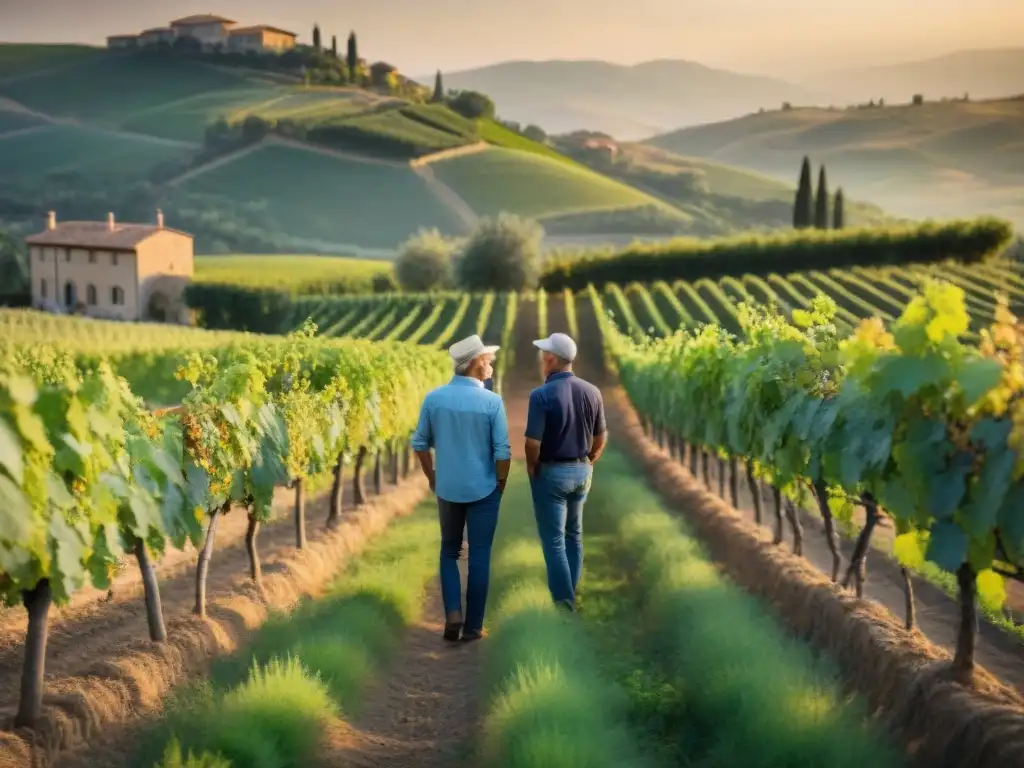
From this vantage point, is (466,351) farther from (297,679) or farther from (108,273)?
(108,273)

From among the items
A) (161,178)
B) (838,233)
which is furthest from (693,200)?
(838,233)

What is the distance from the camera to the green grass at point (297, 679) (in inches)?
185

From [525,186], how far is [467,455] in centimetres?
10155

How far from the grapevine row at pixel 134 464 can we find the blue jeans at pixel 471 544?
1550 millimetres

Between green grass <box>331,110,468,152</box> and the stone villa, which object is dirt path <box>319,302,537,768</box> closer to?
green grass <box>331,110,468,152</box>

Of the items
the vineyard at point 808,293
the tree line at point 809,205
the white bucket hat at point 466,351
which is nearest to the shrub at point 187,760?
the white bucket hat at point 466,351

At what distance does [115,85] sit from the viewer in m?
118

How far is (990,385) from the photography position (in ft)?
14.3

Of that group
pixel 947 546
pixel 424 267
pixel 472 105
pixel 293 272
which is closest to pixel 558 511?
pixel 947 546

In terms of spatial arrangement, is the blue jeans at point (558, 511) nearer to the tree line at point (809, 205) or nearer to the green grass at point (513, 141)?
the tree line at point (809, 205)

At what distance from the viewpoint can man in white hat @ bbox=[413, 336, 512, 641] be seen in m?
6.78

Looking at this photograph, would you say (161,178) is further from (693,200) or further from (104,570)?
(104,570)

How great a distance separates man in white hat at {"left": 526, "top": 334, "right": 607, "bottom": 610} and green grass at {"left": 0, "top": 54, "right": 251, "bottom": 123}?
367 feet

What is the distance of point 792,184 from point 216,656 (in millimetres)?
149791
